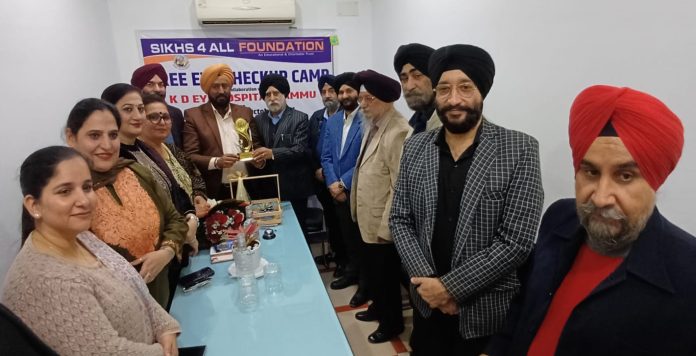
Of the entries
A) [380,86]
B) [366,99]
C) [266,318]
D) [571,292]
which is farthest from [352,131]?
[571,292]

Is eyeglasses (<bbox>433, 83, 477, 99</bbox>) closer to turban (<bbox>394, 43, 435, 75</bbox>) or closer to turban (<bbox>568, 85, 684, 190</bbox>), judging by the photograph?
turban (<bbox>568, 85, 684, 190</bbox>)

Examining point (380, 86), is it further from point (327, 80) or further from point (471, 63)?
point (327, 80)

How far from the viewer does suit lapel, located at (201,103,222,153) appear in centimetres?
278

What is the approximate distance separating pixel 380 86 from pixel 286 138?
3.70 ft

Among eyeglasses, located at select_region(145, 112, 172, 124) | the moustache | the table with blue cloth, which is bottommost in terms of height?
the table with blue cloth

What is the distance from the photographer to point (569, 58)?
1636 millimetres

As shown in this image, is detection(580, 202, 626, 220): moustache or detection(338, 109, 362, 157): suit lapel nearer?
detection(580, 202, 626, 220): moustache

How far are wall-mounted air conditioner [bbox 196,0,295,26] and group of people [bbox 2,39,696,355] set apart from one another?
1.82 m

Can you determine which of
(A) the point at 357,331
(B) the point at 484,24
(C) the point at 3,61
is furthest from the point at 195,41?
(A) the point at 357,331

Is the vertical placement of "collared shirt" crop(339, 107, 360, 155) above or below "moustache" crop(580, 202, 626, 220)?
below

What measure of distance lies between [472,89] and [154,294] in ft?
4.87

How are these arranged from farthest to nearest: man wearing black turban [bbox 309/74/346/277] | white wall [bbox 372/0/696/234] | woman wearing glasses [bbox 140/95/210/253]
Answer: man wearing black turban [bbox 309/74/346/277] → woman wearing glasses [bbox 140/95/210/253] → white wall [bbox 372/0/696/234]

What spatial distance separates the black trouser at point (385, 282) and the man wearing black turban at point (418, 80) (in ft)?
2.59

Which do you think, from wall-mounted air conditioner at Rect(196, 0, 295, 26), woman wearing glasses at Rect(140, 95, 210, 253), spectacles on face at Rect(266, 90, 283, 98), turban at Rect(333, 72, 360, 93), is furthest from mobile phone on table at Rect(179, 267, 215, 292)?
wall-mounted air conditioner at Rect(196, 0, 295, 26)
